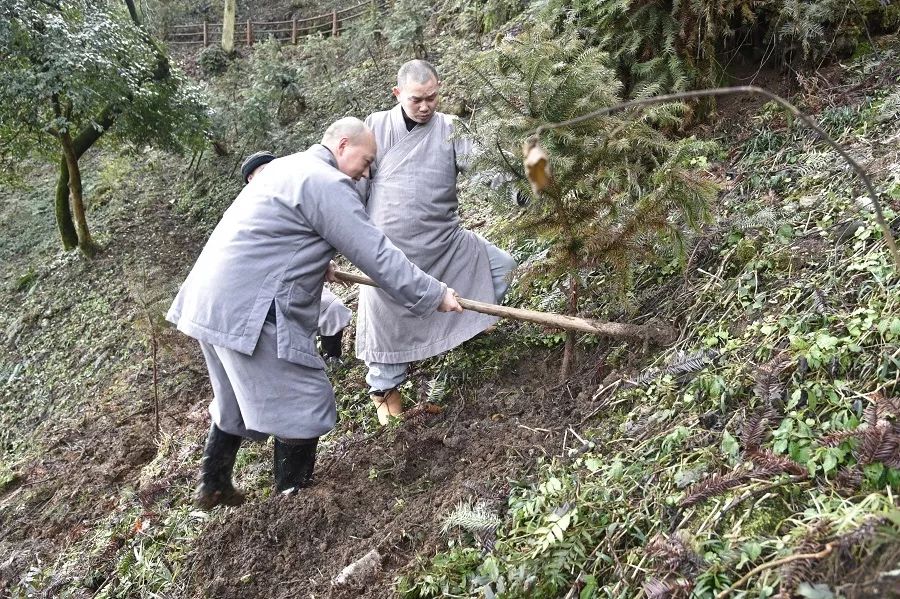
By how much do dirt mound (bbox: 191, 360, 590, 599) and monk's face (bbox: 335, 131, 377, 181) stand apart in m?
1.57

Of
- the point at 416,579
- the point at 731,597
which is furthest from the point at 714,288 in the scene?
the point at 416,579

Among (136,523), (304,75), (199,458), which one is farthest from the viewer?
(304,75)

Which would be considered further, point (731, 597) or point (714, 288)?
point (714, 288)

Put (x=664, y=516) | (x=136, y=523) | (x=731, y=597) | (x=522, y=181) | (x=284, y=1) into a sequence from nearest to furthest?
1. (x=731, y=597)
2. (x=664, y=516)
3. (x=522, y=181)
4. (x=136, y=523)
5. (x=284, y=1)

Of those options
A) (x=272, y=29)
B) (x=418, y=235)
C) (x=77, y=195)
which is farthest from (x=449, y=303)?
(x=272, y=29)

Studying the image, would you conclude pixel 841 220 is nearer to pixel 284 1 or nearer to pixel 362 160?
pixel 362 160

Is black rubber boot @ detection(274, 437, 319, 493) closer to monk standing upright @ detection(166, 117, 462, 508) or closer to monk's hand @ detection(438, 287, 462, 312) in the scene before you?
monk standing upright @ detection(166, 117, 462, 508)

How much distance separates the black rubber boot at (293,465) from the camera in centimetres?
378

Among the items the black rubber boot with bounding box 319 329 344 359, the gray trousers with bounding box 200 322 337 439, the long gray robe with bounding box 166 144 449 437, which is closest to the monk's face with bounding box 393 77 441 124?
Answer: the long gray robe with bounding box 166 144 449 437

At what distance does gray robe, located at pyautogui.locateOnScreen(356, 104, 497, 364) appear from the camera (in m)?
4.09

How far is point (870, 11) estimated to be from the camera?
464 cm

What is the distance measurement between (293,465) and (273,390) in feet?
1.88

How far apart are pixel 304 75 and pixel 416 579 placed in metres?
15.0

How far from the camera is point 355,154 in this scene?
3576 millimetres
